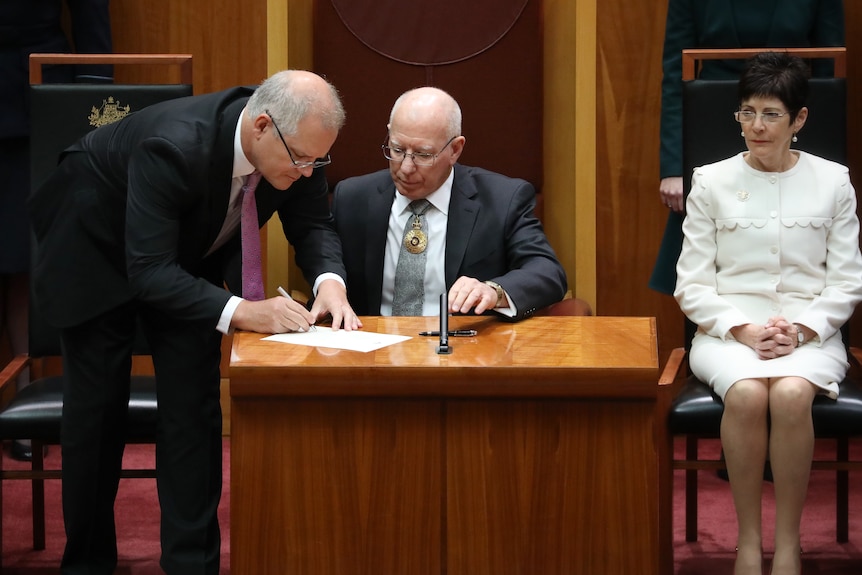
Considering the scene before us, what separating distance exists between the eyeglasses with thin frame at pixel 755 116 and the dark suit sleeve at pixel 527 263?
53cm

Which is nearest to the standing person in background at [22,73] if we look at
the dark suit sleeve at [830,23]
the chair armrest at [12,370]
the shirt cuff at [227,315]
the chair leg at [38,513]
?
the chair leg at [38,513]

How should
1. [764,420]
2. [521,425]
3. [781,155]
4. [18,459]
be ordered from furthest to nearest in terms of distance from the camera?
[18,459], [781,155], [764,420], [521,425]

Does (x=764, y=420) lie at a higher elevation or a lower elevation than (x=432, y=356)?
lower

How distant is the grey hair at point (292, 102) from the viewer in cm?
228

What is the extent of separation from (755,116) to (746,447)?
0.76 meters

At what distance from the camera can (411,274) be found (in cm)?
292

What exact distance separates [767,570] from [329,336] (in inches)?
48.6

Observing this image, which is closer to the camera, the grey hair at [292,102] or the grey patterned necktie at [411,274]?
the grey hair at [292,102]

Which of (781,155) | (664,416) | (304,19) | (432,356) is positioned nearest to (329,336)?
(432,356)

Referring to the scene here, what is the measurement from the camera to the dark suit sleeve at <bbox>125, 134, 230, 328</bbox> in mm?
2279

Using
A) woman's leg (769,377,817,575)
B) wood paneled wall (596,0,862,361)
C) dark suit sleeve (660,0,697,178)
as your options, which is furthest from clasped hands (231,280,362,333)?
wood paneled wall (596,0,862,361)

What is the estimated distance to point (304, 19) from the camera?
360cm

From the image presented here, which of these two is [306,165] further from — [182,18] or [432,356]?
[182,18]

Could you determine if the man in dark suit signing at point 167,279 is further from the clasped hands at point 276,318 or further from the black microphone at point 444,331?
the black microphone at point 444,331
